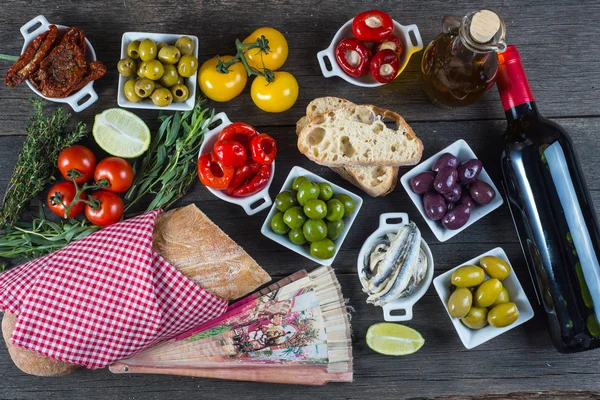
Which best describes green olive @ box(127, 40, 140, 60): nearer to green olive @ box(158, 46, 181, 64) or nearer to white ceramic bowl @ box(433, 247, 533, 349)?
green olive @ box(158, 46, 181, 64)

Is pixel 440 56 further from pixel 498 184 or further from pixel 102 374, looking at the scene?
pixel 102 374

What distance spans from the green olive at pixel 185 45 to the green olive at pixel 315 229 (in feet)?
1.98

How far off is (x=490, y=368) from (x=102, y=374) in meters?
1.20

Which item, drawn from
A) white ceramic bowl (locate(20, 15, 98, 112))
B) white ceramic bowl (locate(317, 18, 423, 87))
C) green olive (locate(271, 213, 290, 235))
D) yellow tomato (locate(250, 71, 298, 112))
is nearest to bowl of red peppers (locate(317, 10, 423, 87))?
white ceramic bowl (locate(317, 18, 423, 87))

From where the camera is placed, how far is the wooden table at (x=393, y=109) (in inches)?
65.4

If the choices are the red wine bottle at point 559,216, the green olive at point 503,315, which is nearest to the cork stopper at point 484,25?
the red wine bottle at point 559,216

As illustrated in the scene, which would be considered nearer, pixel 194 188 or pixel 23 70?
pixel 23 70

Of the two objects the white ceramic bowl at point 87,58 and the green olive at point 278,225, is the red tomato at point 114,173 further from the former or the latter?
the green olive at point 278,225

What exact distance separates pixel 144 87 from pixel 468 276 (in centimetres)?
106

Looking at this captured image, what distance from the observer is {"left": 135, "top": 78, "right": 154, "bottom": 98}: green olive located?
1.50 m

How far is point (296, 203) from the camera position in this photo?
156cm

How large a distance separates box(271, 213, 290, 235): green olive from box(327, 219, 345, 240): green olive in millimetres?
119

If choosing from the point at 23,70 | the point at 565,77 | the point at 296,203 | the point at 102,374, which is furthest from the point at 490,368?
the point at 23,70

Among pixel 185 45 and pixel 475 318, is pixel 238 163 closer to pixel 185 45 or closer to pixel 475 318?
pixel 185 45
